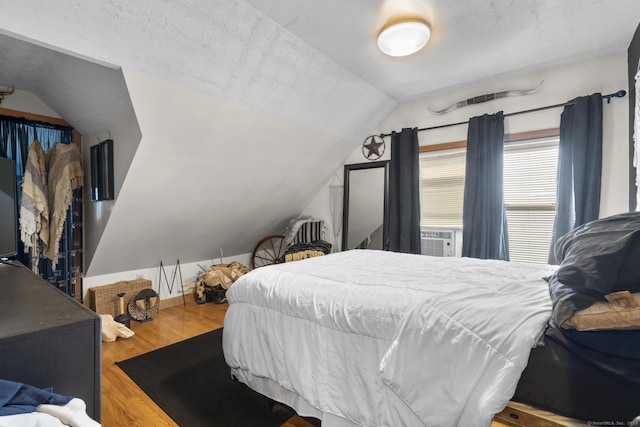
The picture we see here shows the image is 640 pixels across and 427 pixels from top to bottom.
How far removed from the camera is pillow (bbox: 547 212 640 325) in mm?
994

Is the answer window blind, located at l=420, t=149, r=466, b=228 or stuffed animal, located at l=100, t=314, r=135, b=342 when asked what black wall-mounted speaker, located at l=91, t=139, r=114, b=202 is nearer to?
stuffed animal, located at l=100, t=314, r=135, b=342

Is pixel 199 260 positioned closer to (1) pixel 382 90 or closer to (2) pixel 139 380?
(2) pixel 139 380

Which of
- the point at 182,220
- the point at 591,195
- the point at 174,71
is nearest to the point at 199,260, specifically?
the point at 182,220

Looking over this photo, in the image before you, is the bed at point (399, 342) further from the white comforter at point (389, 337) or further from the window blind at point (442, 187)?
the window blind at point (442, 187)

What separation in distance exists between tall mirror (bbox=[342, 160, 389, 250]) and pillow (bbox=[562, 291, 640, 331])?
2916mm

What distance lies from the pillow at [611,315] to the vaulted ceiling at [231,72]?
75.7 inches

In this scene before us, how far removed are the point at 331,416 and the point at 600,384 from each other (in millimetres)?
1036

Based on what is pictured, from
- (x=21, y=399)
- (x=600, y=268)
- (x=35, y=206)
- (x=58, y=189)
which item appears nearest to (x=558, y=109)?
(x=600, y=268)

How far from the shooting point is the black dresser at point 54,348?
2.91ft

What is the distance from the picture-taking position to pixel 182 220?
3.43 m

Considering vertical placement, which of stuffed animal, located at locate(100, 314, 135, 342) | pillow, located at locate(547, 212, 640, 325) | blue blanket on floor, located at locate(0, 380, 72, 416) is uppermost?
pillow, located at locate(547, 212, 640, 325)

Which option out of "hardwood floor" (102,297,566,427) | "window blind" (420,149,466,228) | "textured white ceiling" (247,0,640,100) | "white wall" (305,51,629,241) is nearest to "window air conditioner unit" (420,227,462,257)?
"window blind" (420,149,466,228)

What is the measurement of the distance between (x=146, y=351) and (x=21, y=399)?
2.20m

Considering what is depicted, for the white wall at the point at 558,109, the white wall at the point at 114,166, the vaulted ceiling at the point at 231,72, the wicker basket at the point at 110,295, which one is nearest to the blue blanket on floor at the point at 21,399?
the vaulted ceiling at the point at 231,72
